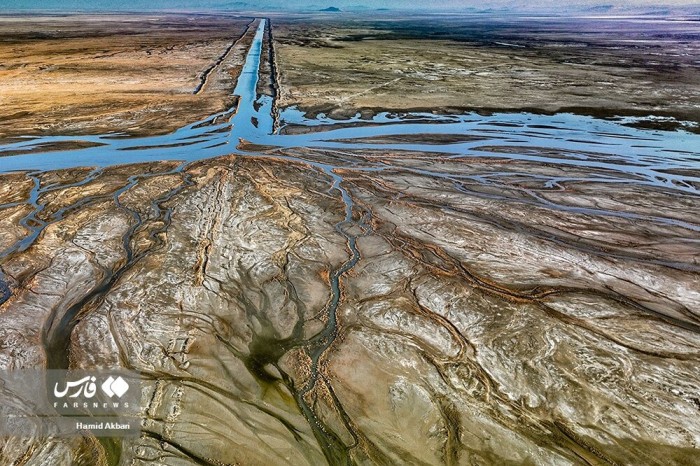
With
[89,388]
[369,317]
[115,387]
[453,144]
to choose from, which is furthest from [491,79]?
[89,388]

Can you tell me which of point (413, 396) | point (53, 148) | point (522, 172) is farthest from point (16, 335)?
point (522, 172)

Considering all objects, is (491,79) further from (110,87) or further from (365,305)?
(365,305)

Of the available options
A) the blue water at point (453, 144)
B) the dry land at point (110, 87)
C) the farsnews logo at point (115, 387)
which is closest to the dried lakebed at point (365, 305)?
the farsnews logo at point (115, 387)

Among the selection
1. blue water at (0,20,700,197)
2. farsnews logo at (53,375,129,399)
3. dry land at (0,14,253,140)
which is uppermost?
dry land at (0,14,253,140)

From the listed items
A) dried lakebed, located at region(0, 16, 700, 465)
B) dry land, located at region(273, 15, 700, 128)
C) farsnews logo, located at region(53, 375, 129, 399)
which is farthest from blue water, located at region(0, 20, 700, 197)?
farsnews logo, located at region(53, 375, 129, 399)

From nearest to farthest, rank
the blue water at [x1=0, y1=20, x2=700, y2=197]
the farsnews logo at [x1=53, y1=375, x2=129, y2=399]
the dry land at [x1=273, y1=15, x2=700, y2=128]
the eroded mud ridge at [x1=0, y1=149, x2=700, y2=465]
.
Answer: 1. the eroded mud ridge at [x1=0, y1=149, x2=700, y2=465]
2. the farsnews logo at [x1=53, y1=375, x2=129, y2=399]
3. the blue water at [x1=0, y1=20, x2=700, y2=197]
4. the dry land at [x1=273, y1=15, x2=700, y2=128]

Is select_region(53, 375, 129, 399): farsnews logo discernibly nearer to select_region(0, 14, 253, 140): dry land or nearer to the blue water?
the blue water

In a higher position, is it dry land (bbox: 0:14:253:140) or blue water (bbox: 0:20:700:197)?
dry land (bbox: 0:14:253:140)
